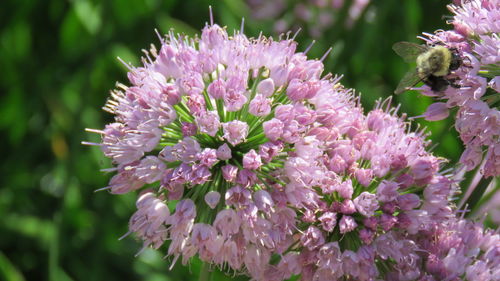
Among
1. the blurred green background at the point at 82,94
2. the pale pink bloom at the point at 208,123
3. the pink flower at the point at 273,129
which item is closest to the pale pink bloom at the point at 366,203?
the pink flower at the point at 273,129

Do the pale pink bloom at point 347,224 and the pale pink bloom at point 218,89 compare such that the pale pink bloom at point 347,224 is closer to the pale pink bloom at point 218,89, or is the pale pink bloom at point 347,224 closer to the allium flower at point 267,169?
the allium flower at point 267,169

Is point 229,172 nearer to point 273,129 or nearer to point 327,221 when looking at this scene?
point 273,129

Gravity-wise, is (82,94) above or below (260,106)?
below

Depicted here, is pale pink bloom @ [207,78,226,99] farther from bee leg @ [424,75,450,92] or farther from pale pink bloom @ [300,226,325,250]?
bee leg @ [424,75,450,92]

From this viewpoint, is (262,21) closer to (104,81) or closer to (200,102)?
(104,81)

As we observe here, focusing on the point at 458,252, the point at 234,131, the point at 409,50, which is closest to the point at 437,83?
the point at 409,50

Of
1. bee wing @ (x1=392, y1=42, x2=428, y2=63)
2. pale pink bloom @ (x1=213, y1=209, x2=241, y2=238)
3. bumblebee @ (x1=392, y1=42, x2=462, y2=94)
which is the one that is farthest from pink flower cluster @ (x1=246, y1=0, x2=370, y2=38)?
pale pink bloom @ (x1=213, y1=209, x2=241, y2=238)

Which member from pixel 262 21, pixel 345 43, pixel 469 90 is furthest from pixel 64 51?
pixel 469 90
